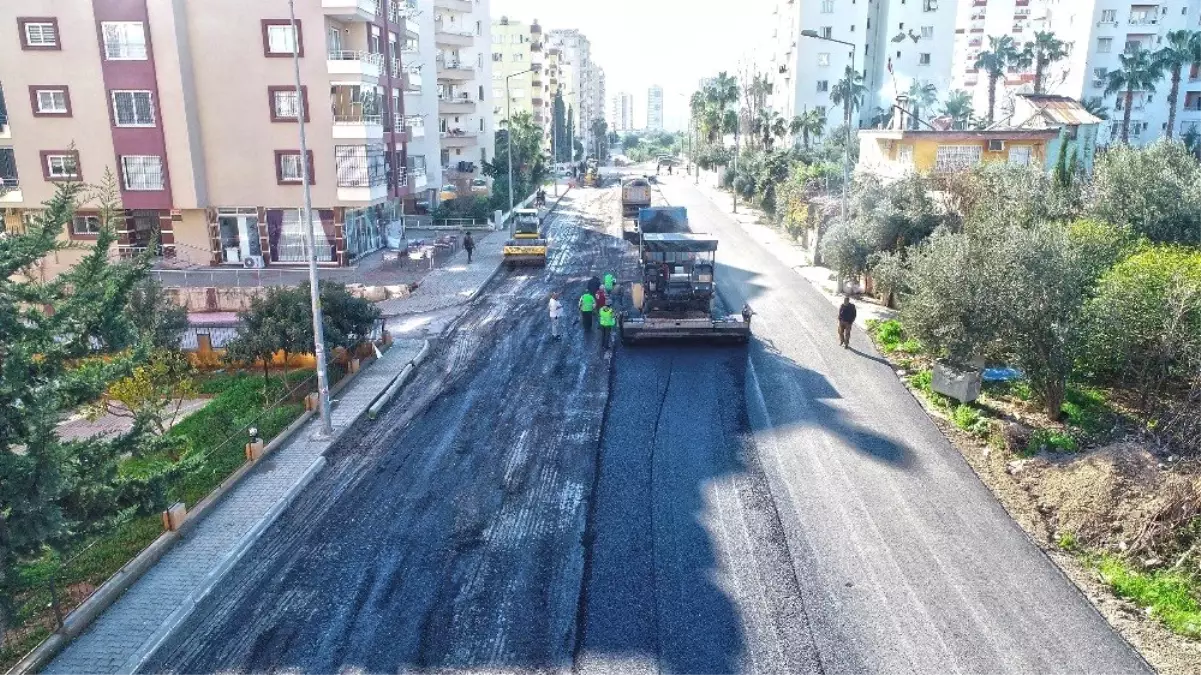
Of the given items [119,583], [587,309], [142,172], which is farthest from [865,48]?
[119,583]

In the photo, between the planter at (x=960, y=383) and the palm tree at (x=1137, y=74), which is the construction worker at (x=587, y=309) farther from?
the palm tree at (x=1137, y=74)

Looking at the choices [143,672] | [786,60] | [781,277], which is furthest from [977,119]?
[143,672]

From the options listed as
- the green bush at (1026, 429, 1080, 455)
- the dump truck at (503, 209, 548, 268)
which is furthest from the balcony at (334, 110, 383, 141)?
the green bush at (1026, 429, 1080, 455)

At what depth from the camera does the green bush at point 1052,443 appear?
14.9 metres

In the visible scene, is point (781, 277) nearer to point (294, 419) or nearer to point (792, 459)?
point (792, 459)

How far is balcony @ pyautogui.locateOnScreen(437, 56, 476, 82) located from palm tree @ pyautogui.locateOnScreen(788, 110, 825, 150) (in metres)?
27.4

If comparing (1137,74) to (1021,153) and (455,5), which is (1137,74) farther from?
(455,5)

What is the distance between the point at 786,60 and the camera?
75.6 meters

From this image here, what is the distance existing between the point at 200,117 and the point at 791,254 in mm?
27375

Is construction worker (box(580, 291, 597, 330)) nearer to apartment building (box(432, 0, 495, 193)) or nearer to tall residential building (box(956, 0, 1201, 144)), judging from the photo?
apartment building (box(432, 0, 495, 193))

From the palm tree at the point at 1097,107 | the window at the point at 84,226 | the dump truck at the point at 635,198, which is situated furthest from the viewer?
the palm tree at the point at 1097,107

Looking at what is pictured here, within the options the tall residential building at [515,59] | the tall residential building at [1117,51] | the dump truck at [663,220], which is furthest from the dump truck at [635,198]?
the tall residential building at [515,59]

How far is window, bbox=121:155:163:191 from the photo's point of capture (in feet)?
109

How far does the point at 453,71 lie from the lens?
185 ft
